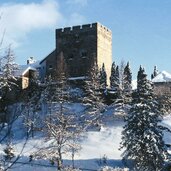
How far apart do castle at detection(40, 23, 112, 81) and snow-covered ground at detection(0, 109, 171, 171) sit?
1349cm

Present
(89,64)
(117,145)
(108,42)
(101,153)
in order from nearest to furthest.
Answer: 1. (101,153)
2. (117,145)
3. (89,64)
4. (108,42)

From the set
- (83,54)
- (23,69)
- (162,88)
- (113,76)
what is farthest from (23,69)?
(162,88)

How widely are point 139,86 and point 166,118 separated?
18.6 metres

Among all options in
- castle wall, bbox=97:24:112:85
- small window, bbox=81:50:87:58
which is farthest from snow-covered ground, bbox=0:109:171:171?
small window, bbox=81:50:87:58

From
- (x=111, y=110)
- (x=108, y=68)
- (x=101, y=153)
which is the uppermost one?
(x=108, y=68)

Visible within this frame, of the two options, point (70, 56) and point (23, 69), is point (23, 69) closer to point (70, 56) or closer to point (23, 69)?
point (23, 69)

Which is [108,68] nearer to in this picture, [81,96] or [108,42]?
[108,42]

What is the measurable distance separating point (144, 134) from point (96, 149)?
10.6 meters

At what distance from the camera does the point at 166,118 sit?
5253 centimetres

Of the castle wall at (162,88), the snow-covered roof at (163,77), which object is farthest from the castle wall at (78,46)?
the snow-covered roof at (163,77)

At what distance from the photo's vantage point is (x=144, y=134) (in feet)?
111

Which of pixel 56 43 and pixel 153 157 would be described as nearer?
pixel 153 157

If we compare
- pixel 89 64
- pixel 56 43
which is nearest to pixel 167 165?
pixel 89 64

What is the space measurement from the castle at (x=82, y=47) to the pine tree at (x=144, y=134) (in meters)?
27.6
